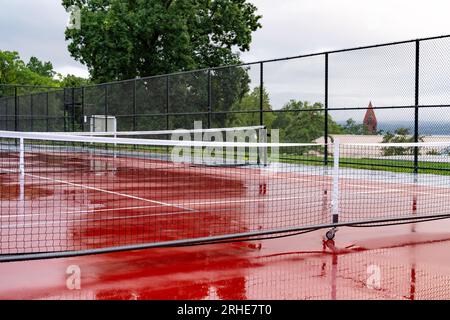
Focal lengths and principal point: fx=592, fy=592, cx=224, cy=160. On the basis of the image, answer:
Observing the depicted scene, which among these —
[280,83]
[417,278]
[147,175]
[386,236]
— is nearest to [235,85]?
[280,83]

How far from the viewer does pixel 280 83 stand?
26.3m

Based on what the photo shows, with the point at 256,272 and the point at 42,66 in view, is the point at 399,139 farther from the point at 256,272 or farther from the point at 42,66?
the point at 42,66

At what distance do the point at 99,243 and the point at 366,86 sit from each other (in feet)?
42.3

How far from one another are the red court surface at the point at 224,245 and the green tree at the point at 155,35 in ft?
70.2

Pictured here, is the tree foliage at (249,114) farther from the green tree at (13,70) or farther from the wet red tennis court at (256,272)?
the green tree at (13,70)

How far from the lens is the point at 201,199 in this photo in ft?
33.9

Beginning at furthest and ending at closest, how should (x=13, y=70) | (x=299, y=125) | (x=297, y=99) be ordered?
(x=13, y=70) < (x=297, y=99) < (x=299, y=125)

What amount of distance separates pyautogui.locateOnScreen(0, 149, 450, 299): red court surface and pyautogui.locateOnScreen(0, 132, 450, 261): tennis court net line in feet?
0.10

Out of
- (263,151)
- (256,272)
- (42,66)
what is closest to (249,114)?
(263,151)

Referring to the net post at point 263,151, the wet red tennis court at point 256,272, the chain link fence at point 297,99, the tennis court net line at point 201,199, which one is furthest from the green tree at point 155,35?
the wet red tennis court at point 256,272

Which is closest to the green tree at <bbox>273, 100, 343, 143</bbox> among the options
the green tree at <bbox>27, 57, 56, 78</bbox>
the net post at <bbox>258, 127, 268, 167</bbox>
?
the net post at <bbox>258, 127, 268, 167</bbox>

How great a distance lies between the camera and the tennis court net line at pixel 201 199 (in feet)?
21.3

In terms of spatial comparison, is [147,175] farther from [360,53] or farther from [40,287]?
[40,287]

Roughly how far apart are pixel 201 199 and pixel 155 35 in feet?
83.3
